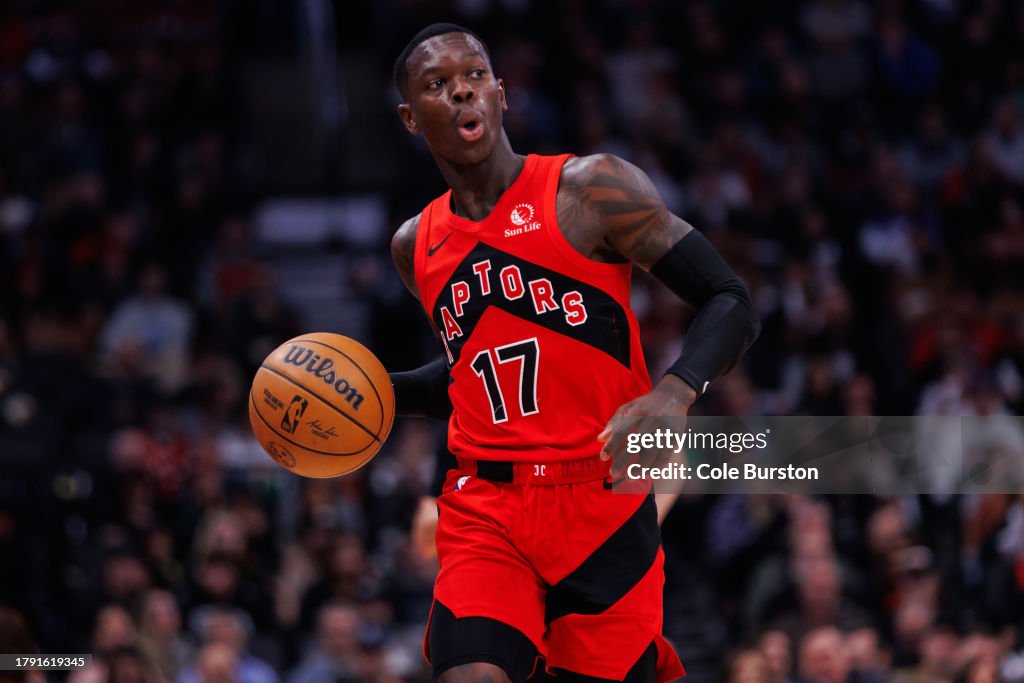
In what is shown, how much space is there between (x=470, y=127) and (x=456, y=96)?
0.11 metres

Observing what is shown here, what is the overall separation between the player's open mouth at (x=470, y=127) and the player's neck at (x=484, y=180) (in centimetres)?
10

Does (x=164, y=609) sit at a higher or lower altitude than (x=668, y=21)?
lower

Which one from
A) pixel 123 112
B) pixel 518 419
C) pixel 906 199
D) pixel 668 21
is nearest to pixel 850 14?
pixel 668 21

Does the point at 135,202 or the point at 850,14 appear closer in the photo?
the point at 135,202

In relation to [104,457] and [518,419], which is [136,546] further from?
[518,419]

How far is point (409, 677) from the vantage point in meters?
9.89

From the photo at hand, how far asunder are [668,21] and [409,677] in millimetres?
9031

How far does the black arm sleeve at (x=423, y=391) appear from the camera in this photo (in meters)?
5.41

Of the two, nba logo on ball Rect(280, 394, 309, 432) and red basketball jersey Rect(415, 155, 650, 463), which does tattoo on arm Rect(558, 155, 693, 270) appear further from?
nba logo on ball Rect(280, 394, 309, 432)

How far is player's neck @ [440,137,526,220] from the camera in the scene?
16.3ft

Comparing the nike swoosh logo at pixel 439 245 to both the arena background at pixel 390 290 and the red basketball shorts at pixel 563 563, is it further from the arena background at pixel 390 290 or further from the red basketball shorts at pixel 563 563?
the arena background at pixel 390 290

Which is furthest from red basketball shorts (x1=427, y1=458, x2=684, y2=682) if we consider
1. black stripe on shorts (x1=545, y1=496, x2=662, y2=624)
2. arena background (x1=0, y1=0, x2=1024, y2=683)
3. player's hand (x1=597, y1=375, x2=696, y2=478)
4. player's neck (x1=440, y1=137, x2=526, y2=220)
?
arena background (x1=0, y1=0, x2=1024, y2=683)

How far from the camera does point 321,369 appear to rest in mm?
5129

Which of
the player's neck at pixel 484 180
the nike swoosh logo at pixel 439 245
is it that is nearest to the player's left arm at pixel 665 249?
the player's neck at pixel 484 180
